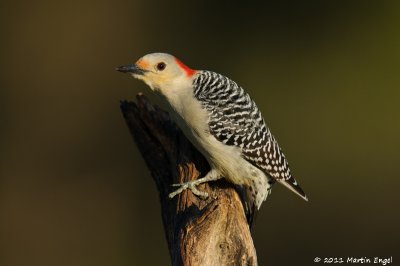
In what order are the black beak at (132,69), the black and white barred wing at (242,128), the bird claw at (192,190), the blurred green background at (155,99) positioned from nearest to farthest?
the bird claw at (192,190) → the black beak at (132,69) → the black and white barred wing at (242,128) → the blurred green background at (155,99)

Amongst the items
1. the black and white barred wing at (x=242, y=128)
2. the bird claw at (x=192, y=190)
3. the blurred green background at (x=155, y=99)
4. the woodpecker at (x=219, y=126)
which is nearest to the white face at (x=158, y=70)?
the woodpecker at (x=219, y=126)

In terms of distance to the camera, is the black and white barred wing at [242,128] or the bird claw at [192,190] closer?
the bird claw at [192,190]

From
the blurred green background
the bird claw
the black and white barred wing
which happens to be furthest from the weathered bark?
the blurred green background

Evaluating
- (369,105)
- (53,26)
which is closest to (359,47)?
(369,105)


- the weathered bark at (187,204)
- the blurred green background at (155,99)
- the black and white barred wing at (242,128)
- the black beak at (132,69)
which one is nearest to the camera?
the weathered bark at (187,204)

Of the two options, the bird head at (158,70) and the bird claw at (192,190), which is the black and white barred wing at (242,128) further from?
the bird claw at (192,190)

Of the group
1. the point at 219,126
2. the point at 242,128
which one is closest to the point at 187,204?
the point at 219,126

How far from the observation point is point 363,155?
24.2ft

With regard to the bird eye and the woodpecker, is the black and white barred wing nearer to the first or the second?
the woodpecker

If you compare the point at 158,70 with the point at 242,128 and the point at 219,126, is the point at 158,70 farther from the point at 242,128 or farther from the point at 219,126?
the point at 242,128

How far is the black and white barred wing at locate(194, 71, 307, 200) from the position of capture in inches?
169

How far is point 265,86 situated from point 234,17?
94 cm

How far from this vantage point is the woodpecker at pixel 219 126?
4.26 metres

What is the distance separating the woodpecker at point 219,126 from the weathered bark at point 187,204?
145 mm
